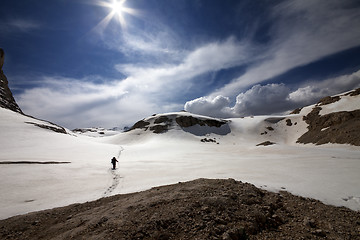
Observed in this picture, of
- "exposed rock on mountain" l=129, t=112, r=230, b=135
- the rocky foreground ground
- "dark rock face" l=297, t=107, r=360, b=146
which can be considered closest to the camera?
the rocky foreground ground

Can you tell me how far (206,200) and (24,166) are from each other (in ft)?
54.2

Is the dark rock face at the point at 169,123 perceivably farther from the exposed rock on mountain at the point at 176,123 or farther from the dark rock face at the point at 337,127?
the dark rock face at the point at 337,127

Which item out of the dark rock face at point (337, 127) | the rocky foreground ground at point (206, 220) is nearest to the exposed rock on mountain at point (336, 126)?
the dark rock face at point (337, 127)

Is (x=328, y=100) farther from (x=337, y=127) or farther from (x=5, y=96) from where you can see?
(x=5, y=96)

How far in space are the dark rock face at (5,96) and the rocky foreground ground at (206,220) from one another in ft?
272

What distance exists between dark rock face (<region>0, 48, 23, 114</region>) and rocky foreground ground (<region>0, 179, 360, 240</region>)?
8280cm

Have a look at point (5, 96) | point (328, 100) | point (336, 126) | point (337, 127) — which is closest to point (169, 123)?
point (337, 127)

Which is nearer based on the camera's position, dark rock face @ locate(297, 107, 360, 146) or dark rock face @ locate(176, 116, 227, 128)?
dark rock face @ locate(297, 107, 360, 146)

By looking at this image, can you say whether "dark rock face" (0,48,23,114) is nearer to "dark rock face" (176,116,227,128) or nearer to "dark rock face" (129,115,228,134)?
"dark rock face" (129,115,228,134)

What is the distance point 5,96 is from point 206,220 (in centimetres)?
10324

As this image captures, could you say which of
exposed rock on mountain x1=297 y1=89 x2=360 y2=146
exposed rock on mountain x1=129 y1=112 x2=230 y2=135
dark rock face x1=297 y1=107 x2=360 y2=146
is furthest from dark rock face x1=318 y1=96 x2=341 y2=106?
exposed rock on mountain x1=129 y1=112 x2=230 y2=135

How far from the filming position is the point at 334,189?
303 inches

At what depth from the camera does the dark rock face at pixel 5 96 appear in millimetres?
64275

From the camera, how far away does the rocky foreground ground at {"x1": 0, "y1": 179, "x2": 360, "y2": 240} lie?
170 inches
